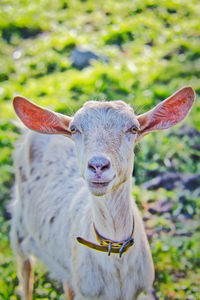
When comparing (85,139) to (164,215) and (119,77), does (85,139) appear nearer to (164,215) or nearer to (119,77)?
(164,215)

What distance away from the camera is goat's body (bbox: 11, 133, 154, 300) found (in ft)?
9.07

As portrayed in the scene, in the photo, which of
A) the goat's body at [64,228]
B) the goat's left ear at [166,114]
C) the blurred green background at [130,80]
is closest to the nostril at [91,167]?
the goat's left ear at [166,114]

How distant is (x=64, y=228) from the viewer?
3387 millimetres

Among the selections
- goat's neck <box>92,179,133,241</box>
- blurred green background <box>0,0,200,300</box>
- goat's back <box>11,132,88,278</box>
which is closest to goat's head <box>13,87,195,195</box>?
goat's neck <box>92,179,133,241</box>

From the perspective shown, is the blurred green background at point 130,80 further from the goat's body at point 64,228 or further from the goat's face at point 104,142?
the goat's body at point 64,228

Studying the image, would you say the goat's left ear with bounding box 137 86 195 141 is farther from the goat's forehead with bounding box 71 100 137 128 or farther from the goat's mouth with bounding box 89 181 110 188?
the goat's mouth with bounding box 89 181 110 188

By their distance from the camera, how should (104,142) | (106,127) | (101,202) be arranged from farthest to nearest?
1. (101,202)
2. (106,127)
3. (104,142)

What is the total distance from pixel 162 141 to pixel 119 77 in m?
1.81

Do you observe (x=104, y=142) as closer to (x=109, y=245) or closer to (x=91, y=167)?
(x=91, y=167)

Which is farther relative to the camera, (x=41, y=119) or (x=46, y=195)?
(x=46, y=195)

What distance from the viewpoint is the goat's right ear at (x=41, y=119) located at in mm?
2748

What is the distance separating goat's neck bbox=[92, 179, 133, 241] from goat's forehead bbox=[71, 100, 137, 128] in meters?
0.45

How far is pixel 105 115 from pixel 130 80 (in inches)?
168

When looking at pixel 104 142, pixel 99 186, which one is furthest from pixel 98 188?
pixel 104 142
